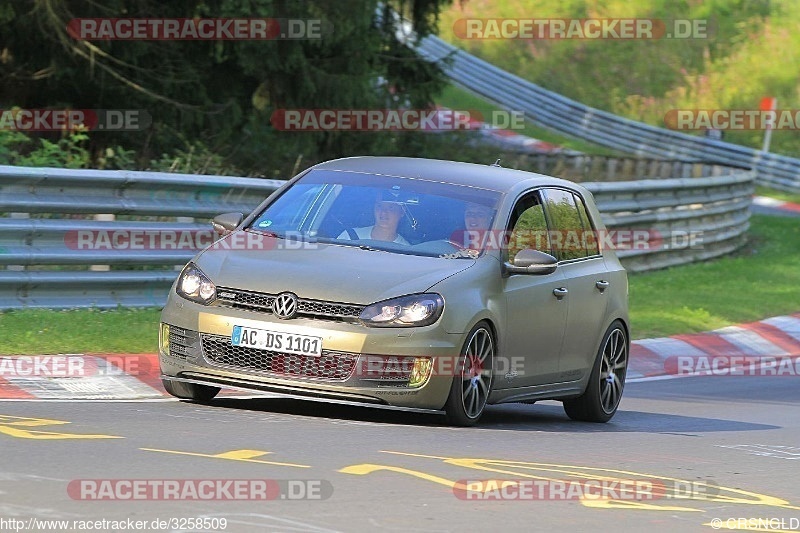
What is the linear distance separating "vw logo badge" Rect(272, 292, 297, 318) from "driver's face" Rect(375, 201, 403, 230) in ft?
3.65

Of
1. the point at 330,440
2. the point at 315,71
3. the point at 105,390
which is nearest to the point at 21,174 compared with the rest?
the point at 105,390

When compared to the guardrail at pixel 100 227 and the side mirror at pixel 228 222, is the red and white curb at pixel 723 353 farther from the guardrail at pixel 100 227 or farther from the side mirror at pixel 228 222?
the side mirror at pixel 228 222

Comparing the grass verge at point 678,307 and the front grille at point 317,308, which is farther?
the grass verge at point 678,307

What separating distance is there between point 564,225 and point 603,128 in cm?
3007

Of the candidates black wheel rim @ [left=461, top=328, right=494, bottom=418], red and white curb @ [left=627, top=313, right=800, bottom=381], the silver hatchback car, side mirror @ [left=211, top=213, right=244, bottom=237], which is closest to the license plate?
the silver hatchback car

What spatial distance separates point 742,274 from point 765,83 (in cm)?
2674

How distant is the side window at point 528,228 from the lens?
9.95m

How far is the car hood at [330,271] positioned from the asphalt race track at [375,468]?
2.37ft

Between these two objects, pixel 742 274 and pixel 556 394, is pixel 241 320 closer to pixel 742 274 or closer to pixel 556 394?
pixel 556 394

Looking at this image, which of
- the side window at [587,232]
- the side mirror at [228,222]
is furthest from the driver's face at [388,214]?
the side window at [587,232]

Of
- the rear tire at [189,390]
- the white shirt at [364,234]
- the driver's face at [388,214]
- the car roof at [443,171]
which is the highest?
the car roof at [443,171]

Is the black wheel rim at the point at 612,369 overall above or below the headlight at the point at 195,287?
below

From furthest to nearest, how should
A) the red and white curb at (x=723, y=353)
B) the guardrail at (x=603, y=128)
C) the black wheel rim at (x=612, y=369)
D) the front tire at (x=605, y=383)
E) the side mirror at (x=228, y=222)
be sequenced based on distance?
the guardrail at (x=603, y=128)
the red and white curb at (x=723, y=353)
the black wheel rim at (x=612, y=369)
the front tire at (x=605, y=383)
the side mirror at (x=228, y=222)

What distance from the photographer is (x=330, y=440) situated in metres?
8.34
